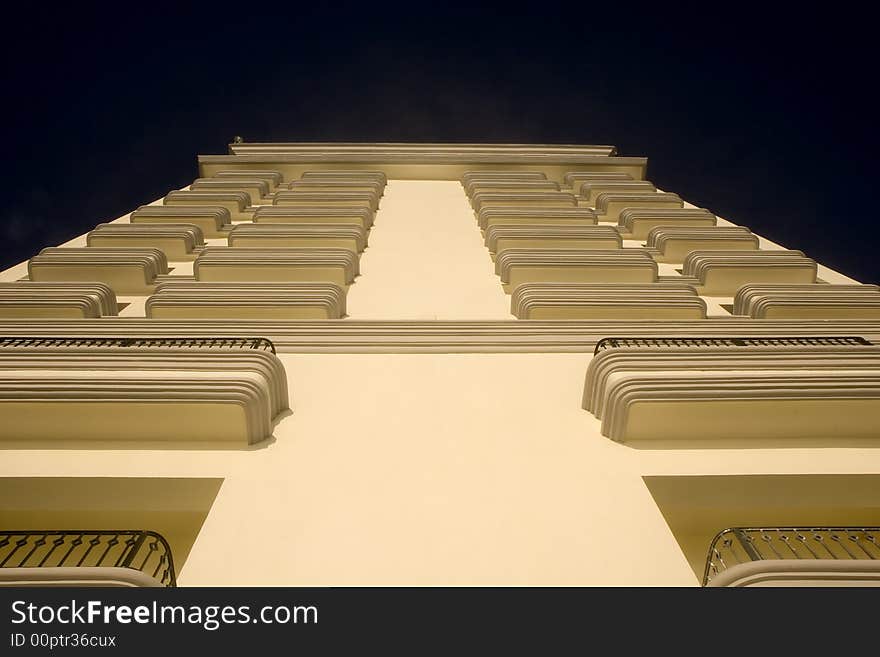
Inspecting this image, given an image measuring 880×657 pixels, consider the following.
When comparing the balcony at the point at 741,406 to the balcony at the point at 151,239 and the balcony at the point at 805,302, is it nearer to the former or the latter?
the balcony at the point at 805,302

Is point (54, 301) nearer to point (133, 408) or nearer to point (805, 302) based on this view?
point (133, 408)

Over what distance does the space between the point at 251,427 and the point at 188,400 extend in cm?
81

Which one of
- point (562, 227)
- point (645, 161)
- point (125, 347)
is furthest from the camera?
point (645, 161)

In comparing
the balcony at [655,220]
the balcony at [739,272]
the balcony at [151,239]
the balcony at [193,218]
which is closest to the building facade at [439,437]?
the balcony at [739,272]

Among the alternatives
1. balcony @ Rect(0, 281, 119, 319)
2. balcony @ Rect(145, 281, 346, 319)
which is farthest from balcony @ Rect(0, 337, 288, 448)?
balcony @ Rect(0, 281, 119, 319)

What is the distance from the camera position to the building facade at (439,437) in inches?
212

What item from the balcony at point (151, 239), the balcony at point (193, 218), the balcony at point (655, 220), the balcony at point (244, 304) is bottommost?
the balcony at point (244, 304)

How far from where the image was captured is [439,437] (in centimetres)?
716

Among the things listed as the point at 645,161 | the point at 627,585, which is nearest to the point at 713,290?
the point at 627,585

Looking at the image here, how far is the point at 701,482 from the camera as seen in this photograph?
6574mm

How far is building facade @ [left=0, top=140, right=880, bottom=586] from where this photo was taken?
17.7ft

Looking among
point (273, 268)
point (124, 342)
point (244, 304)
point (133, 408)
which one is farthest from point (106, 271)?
point (133, 408)

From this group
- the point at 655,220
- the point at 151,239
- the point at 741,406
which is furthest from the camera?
the point at 655,220

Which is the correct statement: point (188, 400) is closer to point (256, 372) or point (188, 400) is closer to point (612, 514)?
point (256, 372)
